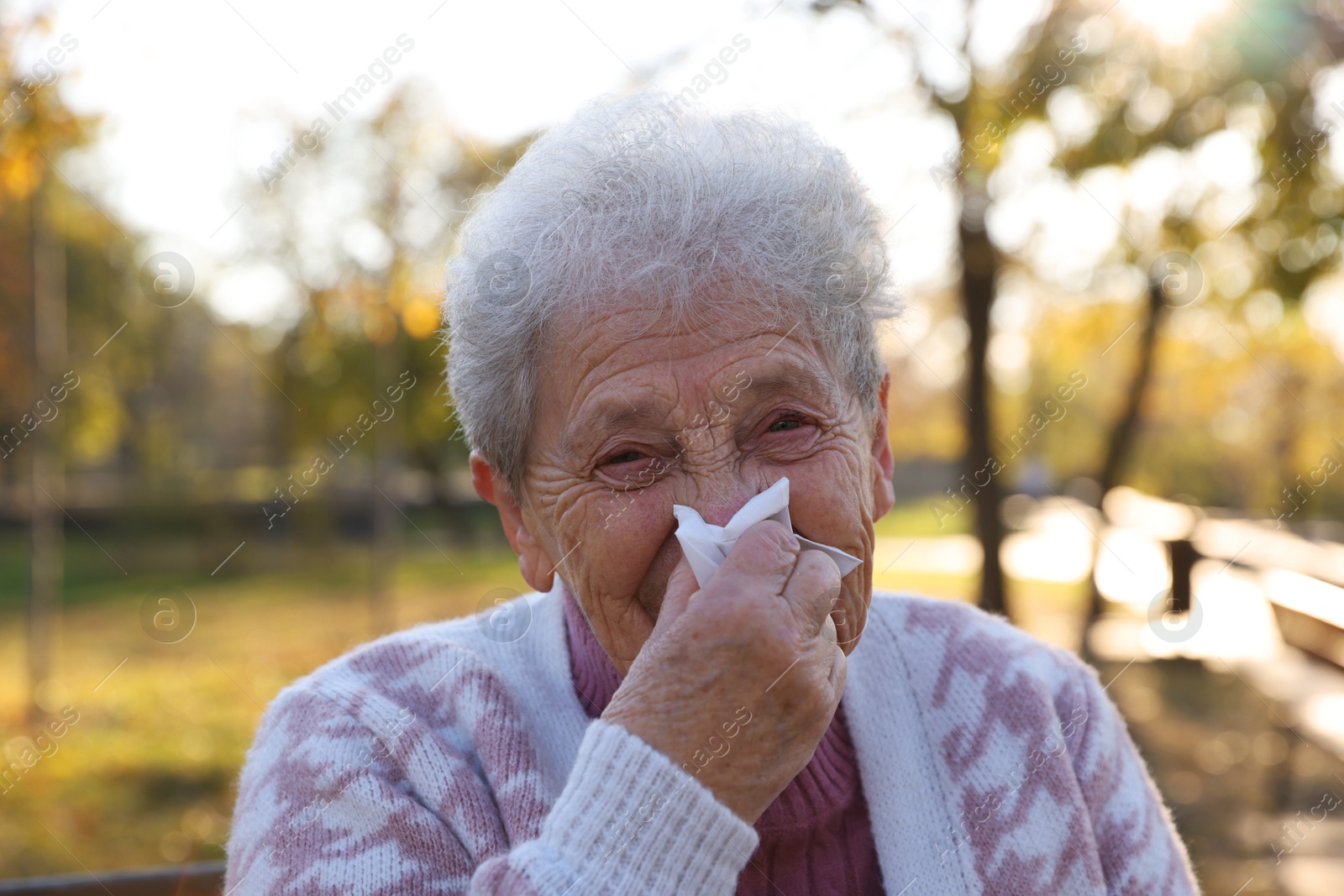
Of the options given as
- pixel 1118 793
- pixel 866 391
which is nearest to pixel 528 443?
pixel 866 391

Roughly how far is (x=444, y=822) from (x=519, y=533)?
0.59 meters

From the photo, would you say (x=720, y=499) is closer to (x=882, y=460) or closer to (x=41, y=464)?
(x=882, y=460)

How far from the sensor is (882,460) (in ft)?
7.11

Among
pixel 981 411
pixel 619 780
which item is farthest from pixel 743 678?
pixel 981 411

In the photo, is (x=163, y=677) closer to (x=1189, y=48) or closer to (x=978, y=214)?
(x=978, y=214)

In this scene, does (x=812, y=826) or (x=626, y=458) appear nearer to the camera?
(x=626, y=458)

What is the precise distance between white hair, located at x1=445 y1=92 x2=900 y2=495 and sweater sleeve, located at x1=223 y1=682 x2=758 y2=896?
1.92 feet

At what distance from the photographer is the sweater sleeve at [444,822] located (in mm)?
1412

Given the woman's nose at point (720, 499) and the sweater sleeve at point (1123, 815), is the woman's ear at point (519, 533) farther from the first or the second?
the sweater sleeve at point (1123, 815)

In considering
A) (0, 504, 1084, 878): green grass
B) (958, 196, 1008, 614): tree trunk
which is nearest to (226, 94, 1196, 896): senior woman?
(0, 504, 1084, 878): green grass

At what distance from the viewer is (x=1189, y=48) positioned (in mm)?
6832

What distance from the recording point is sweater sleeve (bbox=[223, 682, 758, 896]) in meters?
1.41

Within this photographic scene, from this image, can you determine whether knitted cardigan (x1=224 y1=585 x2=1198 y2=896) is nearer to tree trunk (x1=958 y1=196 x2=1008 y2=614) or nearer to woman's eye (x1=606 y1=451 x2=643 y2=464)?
woman's eye (x1=606 y1=451 x2=643 y2=464)

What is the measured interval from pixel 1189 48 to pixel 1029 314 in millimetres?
5373
